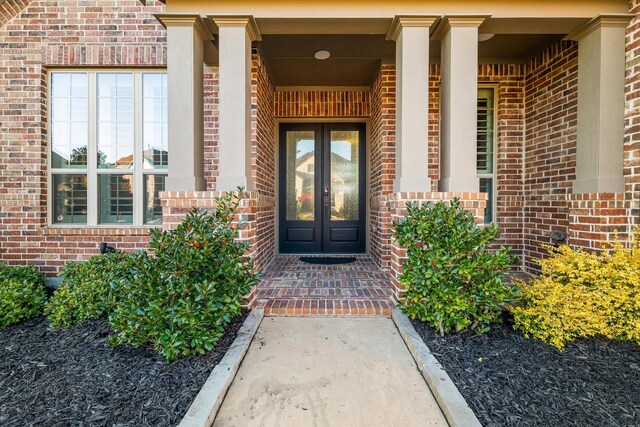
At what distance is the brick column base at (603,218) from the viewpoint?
2.89m

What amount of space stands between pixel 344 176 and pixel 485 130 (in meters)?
2.22

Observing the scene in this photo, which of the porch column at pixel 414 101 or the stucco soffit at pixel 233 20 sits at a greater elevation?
the stucco soffit at pixel 233 20

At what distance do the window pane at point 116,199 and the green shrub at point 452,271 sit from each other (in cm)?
352

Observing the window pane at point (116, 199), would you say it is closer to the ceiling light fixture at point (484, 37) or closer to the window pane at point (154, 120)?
the window pane at point (154, 120)

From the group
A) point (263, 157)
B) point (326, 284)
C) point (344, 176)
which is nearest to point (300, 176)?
point (344, 176)

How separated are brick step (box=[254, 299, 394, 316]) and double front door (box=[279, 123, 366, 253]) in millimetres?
2532

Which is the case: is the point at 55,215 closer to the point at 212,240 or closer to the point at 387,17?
the point at 212,240

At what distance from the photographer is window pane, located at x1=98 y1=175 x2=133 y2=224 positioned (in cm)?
419

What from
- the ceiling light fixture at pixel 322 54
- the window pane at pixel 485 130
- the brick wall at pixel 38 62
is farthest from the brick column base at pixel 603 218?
the brick wall at pixel 38 62

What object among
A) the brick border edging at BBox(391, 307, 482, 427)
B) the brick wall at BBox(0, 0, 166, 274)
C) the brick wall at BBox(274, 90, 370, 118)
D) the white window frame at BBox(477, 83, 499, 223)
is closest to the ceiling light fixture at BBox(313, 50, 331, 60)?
the brick wall at BBox(274, 90, 370, 118)

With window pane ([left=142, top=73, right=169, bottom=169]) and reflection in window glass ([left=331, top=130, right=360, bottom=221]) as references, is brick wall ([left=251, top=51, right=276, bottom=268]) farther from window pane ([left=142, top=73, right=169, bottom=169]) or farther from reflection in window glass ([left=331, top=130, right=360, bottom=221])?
window pane ([left=142, top=73, right=169, bottom=169])

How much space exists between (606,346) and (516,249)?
2234mm

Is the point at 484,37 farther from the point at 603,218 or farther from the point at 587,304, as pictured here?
the point at 587,304

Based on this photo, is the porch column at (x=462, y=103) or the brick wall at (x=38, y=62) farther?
the brick wall at (x=38, y=62)
